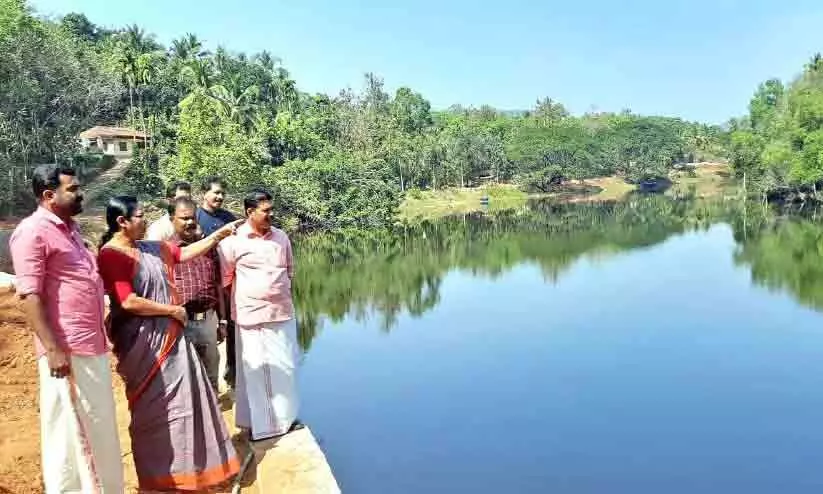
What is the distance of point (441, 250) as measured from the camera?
2112 cm

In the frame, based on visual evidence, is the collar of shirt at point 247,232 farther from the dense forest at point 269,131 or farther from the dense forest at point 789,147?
the dense forest at point 789,147

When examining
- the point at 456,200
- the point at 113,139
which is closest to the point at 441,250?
the point at 113,139

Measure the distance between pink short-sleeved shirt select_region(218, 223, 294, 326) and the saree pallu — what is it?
540 millimetres

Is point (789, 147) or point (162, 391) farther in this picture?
point (789, 147)

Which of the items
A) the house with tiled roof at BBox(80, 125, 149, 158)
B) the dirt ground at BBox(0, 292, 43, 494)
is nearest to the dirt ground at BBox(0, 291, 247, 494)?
the dirt ground at BBox(0, 292, 43, 494)

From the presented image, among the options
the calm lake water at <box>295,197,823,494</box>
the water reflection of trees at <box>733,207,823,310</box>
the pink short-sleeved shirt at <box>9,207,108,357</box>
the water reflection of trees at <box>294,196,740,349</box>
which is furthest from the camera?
the water reflection of trees at <box>733,207,823,310</box>

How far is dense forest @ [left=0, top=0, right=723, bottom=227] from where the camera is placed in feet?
61.7

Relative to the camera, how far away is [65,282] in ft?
7.60

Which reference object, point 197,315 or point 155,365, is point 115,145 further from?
point 155,365

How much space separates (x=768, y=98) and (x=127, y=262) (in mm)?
54081

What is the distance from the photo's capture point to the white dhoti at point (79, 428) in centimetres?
235

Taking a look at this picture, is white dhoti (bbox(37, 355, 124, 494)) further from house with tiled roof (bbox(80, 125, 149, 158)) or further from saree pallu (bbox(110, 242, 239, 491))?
house with tiled roof (bbox(80, 125, 149, 158))

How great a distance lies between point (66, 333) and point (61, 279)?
179 mm

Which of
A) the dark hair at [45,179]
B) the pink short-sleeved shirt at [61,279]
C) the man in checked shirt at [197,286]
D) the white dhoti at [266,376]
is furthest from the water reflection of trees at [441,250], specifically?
the dark hair at [45,179]
